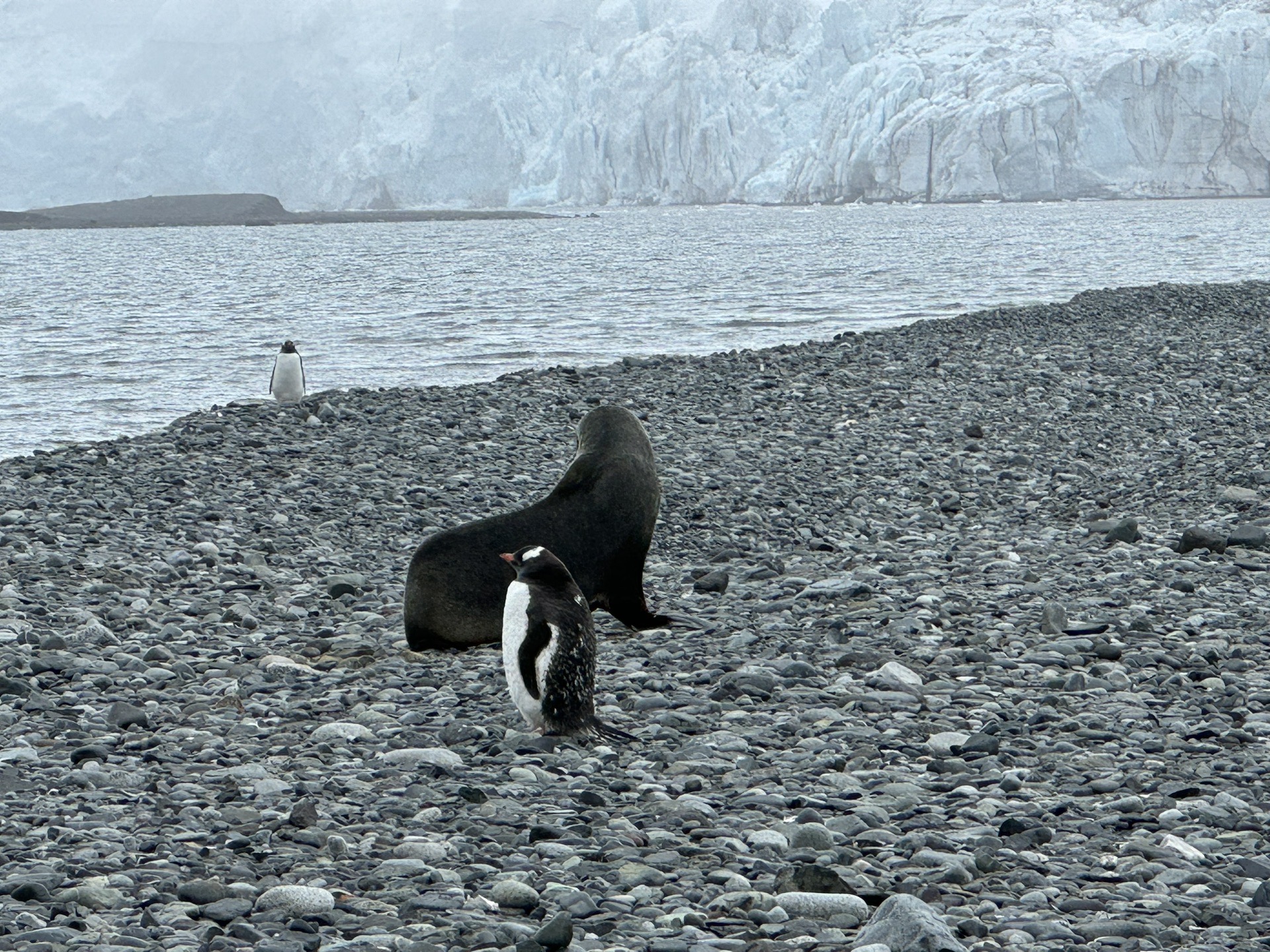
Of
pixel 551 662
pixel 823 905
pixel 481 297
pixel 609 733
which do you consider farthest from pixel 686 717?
pixel 481 297

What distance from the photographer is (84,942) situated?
3.39 metres

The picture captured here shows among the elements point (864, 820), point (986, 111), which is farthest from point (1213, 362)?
point (986, 111)

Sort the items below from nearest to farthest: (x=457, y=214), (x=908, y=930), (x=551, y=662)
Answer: (x=908, y=930), (x=551, y=662), (x=457, y=214)

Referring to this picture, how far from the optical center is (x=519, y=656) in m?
5.12

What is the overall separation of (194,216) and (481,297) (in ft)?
421

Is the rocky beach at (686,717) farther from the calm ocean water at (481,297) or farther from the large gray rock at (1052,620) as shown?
the calm ocean water at (481,297)

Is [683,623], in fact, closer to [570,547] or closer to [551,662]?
[570,547]

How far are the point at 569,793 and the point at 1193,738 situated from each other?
2.32 metres

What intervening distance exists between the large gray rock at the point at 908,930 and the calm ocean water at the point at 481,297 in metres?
14.0

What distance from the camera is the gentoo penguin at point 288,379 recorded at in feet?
50.2

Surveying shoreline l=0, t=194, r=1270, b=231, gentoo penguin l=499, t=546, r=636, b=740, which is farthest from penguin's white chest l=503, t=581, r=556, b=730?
shoreline l=0, t=194, r=1270, b=231

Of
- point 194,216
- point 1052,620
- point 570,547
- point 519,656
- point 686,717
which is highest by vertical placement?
point 194,216

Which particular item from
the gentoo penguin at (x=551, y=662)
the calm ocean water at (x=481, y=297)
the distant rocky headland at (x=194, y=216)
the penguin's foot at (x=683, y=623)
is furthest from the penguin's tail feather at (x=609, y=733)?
the distant rocky headland at (x=194, y=216)

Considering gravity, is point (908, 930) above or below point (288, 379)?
below
